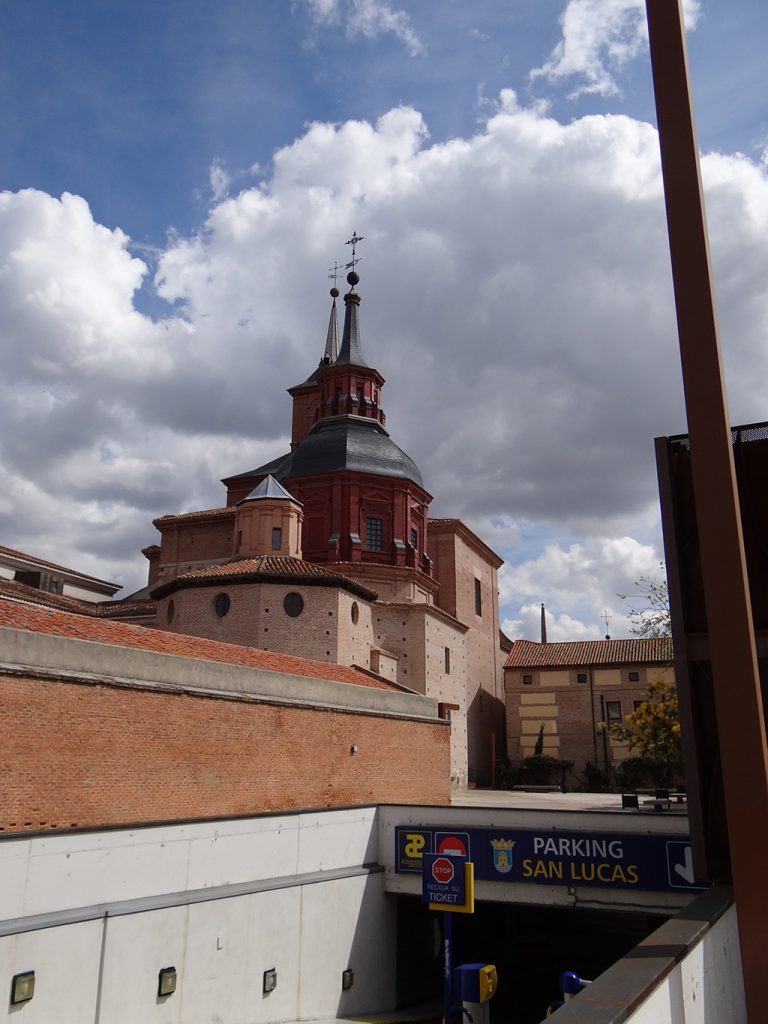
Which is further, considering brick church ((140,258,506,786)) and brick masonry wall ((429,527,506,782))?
brick masonry wall ((429,527,506,782))

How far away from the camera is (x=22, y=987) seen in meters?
11.5

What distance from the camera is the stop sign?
15.8 meters

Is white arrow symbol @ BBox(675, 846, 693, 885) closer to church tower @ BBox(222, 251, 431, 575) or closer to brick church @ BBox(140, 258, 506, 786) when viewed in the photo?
brick church @ BBox(140, 258, 506, 786)

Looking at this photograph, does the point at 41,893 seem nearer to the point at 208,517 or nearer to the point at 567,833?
the point at 567,833

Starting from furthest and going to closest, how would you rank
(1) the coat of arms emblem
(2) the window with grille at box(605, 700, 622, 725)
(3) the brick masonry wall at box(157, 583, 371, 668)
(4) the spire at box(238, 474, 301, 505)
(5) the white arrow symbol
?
(2) the window with grille at box(605, 700, 622, 725), (4) the spire at box(238, 474, 301, 505), (3) the brick masonry wall at box(157, 583, 371, 668), (1) the coat of arms emblem, (5) the white arrow symbol

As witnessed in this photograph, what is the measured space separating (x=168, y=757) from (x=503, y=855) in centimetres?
760

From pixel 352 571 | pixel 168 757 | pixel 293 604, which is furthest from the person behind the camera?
pixel 352 571

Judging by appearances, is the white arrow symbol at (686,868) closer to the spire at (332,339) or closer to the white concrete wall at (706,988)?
the white concrete wall at (706,988)

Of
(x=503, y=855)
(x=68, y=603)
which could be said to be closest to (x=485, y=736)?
(x=68, y=603)

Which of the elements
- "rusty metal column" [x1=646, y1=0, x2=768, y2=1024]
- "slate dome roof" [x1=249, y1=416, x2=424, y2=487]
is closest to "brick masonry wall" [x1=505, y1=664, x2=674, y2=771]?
"slate dome roof" [x1=249, y1=416, x2=424, y2=487]

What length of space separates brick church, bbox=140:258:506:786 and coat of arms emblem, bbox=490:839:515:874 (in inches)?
451

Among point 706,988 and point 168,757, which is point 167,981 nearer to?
point 168,757

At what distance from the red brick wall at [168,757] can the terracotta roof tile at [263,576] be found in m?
7.80

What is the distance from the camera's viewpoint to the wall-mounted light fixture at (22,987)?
37.2 ft
